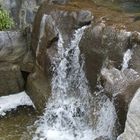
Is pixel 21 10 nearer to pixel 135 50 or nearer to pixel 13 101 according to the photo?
pixel 13 101

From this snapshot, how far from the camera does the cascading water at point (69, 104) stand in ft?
24.0

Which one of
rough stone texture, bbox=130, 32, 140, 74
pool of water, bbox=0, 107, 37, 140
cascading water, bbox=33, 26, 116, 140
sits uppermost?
rough stone texture, bbox=130, 32, 140, 74

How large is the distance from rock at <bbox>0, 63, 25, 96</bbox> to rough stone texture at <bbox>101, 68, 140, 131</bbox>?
3.17 metres

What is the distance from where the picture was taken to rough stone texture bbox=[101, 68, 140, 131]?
5746 mm

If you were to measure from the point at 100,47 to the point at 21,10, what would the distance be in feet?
11.5

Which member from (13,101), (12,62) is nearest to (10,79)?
(12,62)

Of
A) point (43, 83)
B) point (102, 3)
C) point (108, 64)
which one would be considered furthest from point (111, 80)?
point (102, 3)

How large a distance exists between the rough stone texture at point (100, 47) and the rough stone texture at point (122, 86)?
616mm

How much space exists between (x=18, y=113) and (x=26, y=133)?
0.93m

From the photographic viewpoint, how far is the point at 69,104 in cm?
786

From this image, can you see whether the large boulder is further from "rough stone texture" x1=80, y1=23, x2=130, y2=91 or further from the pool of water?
"rough stone texture" x1=80, y1=23, x2=130, y2=91

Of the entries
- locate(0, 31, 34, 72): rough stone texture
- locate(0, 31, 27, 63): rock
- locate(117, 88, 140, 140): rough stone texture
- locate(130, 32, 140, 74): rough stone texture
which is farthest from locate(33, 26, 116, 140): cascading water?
locate(117, 88, 140, 140): rough stone texture

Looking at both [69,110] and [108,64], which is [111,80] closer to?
[108,64]

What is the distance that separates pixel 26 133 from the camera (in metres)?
7.48
